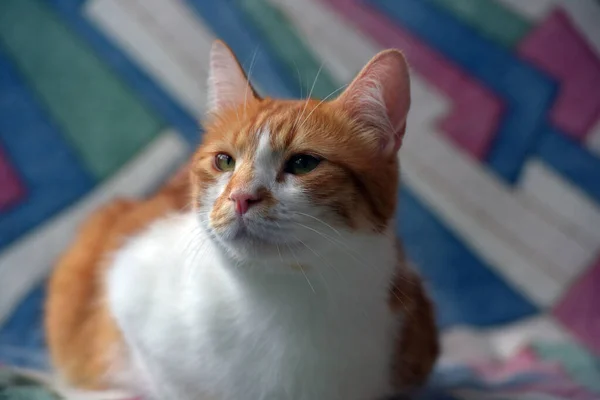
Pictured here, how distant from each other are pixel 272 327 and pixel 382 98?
305mm

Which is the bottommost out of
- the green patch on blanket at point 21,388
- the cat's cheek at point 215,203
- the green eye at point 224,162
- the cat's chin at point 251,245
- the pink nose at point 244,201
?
the green patch on blanket at point 21,388

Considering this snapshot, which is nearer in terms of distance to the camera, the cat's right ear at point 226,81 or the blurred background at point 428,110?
the cat's right ear at point 226,81

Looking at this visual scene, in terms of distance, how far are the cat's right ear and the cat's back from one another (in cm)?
20

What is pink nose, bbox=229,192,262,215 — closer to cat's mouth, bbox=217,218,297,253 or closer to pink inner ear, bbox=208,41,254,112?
cat's mouth, bbox=217,218,297,253

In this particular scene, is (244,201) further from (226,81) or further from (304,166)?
(226,81)

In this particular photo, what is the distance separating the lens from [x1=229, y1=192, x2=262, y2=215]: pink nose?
0.70 m

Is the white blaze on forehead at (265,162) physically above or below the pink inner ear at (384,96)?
below

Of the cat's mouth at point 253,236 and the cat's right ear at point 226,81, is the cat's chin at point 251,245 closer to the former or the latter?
the cat's mouth at point 253,236

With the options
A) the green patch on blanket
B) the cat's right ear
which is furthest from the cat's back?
the cat's right ear

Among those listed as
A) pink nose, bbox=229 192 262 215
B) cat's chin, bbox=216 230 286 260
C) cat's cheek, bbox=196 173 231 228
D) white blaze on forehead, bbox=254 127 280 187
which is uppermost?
white blaze on forehead, bbox=254 127 280 187

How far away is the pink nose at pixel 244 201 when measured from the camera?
0.70m

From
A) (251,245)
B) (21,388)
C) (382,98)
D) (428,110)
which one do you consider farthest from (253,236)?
(428,110)

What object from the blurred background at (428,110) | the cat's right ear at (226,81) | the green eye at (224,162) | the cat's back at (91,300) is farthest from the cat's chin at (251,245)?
the blurred background at (428,110)

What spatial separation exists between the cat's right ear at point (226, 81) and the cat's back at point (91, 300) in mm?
200
